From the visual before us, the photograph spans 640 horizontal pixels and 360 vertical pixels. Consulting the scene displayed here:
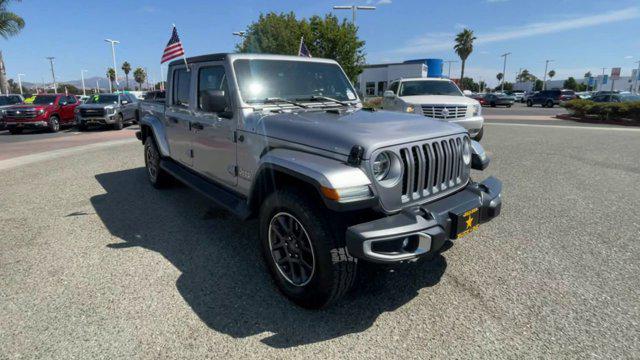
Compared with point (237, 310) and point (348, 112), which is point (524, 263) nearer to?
point (348, 112)

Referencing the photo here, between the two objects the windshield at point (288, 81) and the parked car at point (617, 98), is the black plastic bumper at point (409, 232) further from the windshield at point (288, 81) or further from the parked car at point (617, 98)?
the parked car at point (617, 98)

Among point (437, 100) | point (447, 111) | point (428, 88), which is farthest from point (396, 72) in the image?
point (447, 111)

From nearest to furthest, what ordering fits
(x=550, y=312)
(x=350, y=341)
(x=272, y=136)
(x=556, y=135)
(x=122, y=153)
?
(x=350, y=341) → (x=550, y=312) → (x=272, y=136) → (x=122, y=153) → (x=556, y=135)

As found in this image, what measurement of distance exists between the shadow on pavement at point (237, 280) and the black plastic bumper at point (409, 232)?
271 mm

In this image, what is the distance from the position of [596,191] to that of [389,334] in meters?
5.20

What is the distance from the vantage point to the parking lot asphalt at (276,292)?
246 cm

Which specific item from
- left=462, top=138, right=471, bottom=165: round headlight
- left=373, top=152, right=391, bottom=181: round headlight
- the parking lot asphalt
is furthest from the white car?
left=373, top=152, right=391, bottom=181: round headlight

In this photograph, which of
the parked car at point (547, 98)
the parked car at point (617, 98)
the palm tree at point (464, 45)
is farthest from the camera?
the palm tree at point (464, 45)

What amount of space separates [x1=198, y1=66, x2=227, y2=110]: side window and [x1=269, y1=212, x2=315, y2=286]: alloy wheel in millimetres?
1529

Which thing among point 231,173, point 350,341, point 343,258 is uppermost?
point 231,173

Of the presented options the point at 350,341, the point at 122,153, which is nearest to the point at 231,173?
the point at 350,341

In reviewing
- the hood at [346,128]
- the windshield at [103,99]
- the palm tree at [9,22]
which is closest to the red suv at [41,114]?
the windshield at [103,99]

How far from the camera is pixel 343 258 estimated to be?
2.51 m

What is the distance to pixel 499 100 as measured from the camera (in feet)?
119
